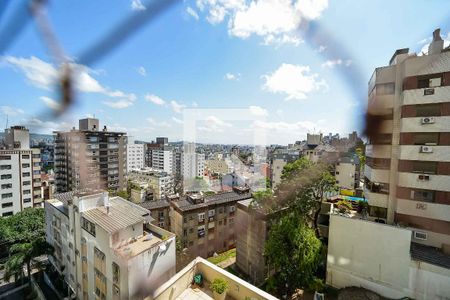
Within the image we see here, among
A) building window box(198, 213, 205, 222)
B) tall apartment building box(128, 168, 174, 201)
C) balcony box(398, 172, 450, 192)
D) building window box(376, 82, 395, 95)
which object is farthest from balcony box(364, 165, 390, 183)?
tall apartment building box(128, 168, 174, 201)

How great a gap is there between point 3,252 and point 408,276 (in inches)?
753

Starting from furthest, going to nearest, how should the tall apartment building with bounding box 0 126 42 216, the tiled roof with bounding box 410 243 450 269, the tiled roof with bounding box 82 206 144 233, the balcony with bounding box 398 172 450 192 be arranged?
the tall apartment building with bounding box 0 126 42 216 → the tiled roof with bounding box 82 206 144 233 → the balcony with bounding box 398 172 450 192 → the tiled roof with bounding box 410 243 450 269

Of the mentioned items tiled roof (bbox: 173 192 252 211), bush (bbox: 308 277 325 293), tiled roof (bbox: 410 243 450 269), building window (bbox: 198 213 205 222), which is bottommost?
bush (bbox: 308 277 325 293)

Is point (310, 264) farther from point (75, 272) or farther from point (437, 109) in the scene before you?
point (75, 272)

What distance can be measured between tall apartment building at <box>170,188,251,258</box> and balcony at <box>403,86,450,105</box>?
859 centimetres

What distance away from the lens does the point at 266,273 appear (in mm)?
9594

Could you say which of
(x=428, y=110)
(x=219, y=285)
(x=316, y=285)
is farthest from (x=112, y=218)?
(x=428, y=110)

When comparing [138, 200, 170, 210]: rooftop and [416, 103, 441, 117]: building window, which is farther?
[138, 200, 170, 210]: rooftop

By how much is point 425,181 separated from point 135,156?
37.2 metres

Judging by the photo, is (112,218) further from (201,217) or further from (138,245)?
(201,217)

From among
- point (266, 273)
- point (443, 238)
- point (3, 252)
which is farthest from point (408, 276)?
point (3, 252)

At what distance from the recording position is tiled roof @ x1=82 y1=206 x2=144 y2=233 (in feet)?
21.4

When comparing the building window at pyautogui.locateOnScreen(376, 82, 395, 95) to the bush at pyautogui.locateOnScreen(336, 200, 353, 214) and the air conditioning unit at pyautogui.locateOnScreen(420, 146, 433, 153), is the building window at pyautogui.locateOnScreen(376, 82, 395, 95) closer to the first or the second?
the air conditioning unit at pyautogui.locateOnScreen(420, 146, 433, 153)

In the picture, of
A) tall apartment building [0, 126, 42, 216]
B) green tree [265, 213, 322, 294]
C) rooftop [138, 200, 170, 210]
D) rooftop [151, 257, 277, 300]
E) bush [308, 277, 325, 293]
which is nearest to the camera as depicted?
rooftop [151, 257, 277, 300]
